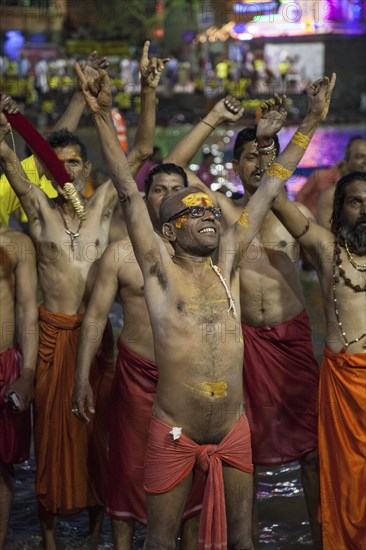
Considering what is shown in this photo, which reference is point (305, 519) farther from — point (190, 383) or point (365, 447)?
point (190, 383)

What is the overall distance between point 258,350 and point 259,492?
1317 mm

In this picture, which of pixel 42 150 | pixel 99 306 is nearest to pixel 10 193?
pixel 42 150

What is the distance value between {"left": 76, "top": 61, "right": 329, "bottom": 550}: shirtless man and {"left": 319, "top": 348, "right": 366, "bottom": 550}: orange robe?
726mm

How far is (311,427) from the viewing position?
5.84 metres

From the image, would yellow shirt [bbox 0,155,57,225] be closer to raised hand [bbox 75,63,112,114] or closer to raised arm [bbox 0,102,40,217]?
Answer: raised arm [bbox 0,102,40,217]

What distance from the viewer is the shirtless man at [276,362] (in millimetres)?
5793

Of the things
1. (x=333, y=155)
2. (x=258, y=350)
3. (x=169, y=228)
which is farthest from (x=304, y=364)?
(x=333, y=155)

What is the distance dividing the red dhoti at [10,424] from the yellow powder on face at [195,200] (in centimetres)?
163

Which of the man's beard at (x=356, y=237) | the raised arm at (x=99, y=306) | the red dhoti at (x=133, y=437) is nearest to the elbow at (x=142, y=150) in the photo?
the raised arm at (x=99, y=306)

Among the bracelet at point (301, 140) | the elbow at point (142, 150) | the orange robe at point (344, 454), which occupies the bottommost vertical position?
the orange robe at point (344, 454)

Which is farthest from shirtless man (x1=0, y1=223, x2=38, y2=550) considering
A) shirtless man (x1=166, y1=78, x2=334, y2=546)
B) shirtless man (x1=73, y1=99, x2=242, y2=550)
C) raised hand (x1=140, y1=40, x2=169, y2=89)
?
shirtless man (x1=166, y1=78, x2=334, y2=546)

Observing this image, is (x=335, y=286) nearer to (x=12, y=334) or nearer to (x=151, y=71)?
(x=151, y=71)

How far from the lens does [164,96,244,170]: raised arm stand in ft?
19.3

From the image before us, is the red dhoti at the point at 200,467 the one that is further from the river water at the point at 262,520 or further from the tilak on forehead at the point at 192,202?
the river water at the point at 262,520
